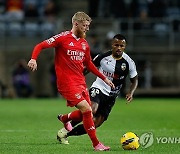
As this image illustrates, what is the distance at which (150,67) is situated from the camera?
1305 inches

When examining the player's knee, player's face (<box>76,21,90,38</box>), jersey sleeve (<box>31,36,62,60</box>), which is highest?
player's face (<box>76,21,90,38</box>)

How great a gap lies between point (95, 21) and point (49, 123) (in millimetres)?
14603

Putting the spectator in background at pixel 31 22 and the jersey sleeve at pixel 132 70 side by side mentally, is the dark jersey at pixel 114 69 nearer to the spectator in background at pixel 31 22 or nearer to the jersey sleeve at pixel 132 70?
the jersey sleeve at pixel 132 70

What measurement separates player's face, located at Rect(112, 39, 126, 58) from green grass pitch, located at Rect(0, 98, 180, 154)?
1663 millimetres

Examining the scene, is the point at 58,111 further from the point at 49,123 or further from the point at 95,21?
the point at 95,21

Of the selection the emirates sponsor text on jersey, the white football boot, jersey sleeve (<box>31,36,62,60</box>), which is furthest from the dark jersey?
jersey sleeve (<box>31,36,62,60</box>)

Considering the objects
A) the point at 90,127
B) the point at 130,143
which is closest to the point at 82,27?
the point at 90,127

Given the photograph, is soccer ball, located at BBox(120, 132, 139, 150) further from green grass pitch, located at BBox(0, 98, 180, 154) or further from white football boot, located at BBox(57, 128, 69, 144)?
white football boot, located at BBox(57, 128, 69, 144)

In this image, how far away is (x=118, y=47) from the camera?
1356cm

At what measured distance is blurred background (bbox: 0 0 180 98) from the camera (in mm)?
32562

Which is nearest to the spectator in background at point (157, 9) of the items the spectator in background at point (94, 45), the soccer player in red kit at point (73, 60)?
the spectator in background at point (94, 45)

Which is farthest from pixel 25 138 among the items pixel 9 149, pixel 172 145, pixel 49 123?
pixel 49 123

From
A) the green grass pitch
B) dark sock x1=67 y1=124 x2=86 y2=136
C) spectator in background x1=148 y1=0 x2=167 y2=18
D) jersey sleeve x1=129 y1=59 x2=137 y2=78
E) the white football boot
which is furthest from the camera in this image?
spectator in background x1=148 y1=0 x2=167 y2=18

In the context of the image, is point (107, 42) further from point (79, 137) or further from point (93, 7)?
point (79, 137)
